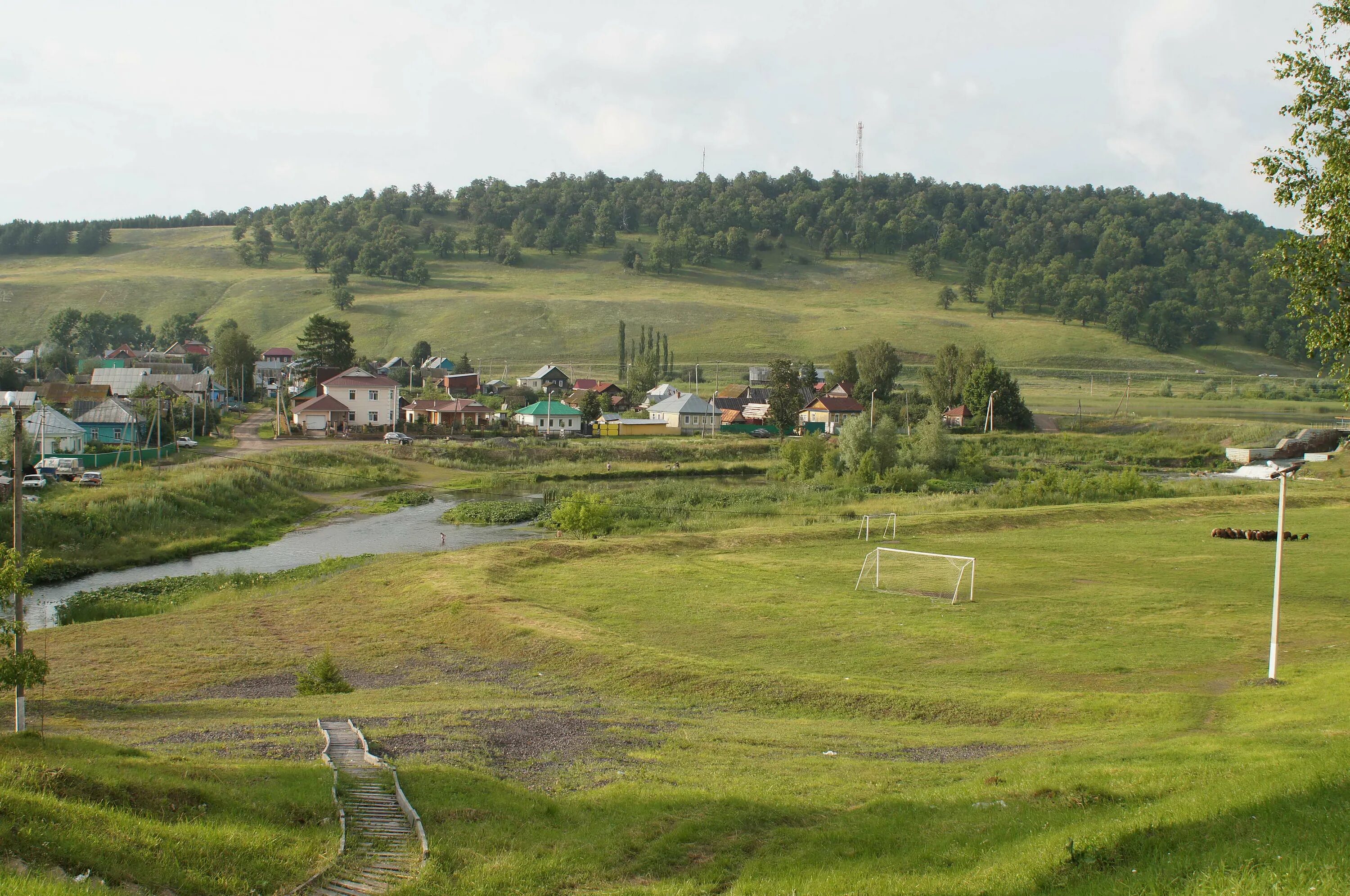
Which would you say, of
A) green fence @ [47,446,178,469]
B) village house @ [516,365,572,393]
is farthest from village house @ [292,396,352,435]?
village house @ [516,365,572,393]

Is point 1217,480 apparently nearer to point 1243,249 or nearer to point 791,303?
point 791,303

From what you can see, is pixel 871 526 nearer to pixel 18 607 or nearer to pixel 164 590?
pixel 164 590

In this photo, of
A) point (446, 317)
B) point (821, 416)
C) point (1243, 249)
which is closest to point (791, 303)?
point (446, 317)

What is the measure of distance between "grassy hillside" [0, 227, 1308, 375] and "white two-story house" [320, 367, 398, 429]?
4408 cm

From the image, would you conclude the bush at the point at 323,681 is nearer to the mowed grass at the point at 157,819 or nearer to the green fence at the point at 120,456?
the mowed grass at the point at 157,819

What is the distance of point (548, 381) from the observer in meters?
109

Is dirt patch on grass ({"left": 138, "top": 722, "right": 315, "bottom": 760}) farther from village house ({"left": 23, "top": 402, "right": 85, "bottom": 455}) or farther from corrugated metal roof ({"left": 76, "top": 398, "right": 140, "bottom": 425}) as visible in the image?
corrugated metal roof ({"left": 76, "top": 398, "right": 140, "bottom": 425})

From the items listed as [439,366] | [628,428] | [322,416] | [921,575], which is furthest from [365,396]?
[921,575]

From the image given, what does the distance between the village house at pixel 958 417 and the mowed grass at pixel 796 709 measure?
5401cm

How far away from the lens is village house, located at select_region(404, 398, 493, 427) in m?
85.8

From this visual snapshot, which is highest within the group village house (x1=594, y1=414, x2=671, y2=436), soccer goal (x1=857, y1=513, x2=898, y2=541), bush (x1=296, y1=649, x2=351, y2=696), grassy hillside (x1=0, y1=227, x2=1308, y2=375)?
grassy hillside (x1=0, y1=227, x2=1308, y2=375)

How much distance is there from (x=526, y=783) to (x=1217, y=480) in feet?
199

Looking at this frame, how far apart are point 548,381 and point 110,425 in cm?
5002

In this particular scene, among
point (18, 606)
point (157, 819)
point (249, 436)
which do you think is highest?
point (18, 606)
